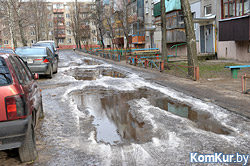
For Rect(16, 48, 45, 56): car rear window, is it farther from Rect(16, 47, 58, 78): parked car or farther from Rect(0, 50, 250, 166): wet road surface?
Rect(0, 50, 250, 166): wet road surface

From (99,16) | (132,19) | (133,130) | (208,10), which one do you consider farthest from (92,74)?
(132,19)

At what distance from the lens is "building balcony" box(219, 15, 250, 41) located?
18.5 m

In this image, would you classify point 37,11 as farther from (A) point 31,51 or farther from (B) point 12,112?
(B) point 12,112

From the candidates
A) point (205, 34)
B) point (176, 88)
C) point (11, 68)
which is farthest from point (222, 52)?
point (11, 68)

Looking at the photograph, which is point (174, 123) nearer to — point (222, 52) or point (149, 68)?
point (149, 68)

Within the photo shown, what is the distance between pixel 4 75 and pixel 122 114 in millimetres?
3696

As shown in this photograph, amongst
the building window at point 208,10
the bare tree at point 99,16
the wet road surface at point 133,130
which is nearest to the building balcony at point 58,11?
the bare tree at point 99,16

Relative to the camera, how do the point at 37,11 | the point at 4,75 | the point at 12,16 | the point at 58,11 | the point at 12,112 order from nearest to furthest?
the point at 12,112 → the point at 4,75 → the point at 12,16 → the point at 37,11 → the point at 58,11

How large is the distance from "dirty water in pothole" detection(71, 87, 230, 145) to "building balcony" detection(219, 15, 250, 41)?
37.0ft

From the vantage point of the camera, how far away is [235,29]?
65.3ft

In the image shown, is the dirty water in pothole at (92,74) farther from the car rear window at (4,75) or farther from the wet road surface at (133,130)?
the car rear window at (4,75)

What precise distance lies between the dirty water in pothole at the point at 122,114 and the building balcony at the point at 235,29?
11.3 meters

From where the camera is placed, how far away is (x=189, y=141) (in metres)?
5.01

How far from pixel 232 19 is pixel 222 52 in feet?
13.3
